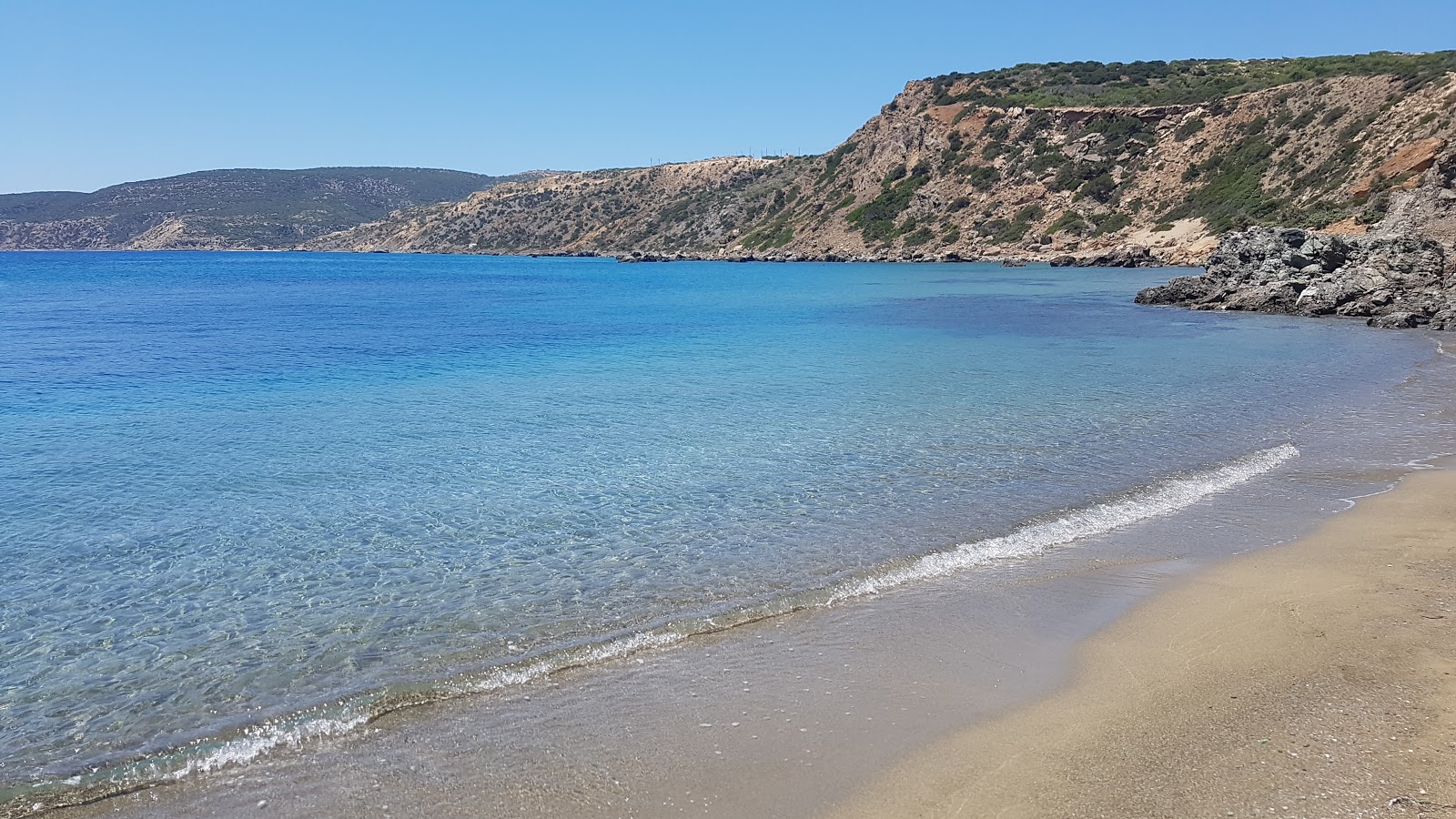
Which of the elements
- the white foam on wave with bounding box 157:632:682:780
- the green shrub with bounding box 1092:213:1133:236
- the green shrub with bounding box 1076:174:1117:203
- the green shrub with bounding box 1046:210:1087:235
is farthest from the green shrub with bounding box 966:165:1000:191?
the white foam on wave with bounding box 157:632:682:780

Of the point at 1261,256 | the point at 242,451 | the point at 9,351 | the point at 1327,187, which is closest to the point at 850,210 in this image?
the point at 1327,187

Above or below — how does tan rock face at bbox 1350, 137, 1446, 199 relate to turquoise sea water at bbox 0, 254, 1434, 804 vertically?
above

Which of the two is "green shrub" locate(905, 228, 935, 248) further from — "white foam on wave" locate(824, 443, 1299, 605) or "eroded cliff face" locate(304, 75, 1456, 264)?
"white foam on wave" locate(824, 443, 1299, 605)

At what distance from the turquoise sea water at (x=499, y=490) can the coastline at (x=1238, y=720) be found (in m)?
2.05

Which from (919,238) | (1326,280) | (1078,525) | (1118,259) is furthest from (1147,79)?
(1078,525)

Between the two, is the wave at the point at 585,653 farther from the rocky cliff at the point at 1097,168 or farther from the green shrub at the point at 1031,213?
the green shrub at the point at 1031,213

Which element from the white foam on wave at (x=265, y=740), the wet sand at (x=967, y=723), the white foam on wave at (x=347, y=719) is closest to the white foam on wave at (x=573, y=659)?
the white foam on wave at (x=347, y=719)

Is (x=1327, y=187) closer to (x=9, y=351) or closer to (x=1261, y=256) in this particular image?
(x=1261, y=256)

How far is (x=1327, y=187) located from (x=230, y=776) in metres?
73.3

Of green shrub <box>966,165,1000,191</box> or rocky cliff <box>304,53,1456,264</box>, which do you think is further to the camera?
green shrub <box>966,165,1000,191</box>

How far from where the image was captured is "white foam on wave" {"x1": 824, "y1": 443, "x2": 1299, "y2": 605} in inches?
313

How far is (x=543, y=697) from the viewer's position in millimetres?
5789

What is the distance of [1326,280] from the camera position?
35.5m

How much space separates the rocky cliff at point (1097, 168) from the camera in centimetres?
6294
